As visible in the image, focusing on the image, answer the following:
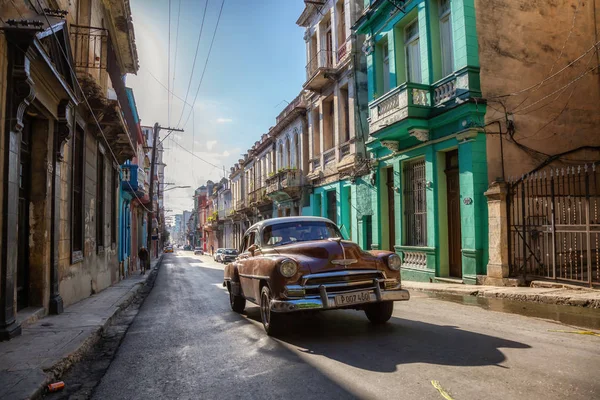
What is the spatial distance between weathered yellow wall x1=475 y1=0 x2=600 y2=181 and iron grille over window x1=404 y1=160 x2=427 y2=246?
290 centimetres

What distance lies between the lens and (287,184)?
83.0 feet

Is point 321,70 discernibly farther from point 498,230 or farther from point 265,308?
point 265,308

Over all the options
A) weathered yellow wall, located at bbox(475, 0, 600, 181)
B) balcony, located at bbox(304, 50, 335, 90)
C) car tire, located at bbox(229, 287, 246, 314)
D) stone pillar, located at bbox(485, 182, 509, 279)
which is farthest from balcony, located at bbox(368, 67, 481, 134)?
car tire, located at bbox(229, 287, 246, 314)

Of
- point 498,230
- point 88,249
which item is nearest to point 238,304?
point 88,249

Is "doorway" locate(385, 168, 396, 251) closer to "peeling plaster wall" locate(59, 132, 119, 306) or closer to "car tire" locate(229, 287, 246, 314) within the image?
"car tire" locate(229, 287, 246, 314)

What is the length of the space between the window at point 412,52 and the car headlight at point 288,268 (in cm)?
1123

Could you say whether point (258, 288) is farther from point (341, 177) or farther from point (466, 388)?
point (341, 177)

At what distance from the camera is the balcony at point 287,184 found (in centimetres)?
2516

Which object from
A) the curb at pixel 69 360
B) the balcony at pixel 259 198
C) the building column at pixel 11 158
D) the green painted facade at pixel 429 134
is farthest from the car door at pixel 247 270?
the balcony at pixel 259 198

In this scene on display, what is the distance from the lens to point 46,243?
807 centimetres

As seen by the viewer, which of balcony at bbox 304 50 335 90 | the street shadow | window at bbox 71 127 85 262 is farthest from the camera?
balcony at bbox 304 50 335 90

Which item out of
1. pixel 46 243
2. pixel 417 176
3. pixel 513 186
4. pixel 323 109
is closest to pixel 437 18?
pixel 417 176

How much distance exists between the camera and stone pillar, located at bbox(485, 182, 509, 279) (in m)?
10.9

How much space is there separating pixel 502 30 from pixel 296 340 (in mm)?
11485
